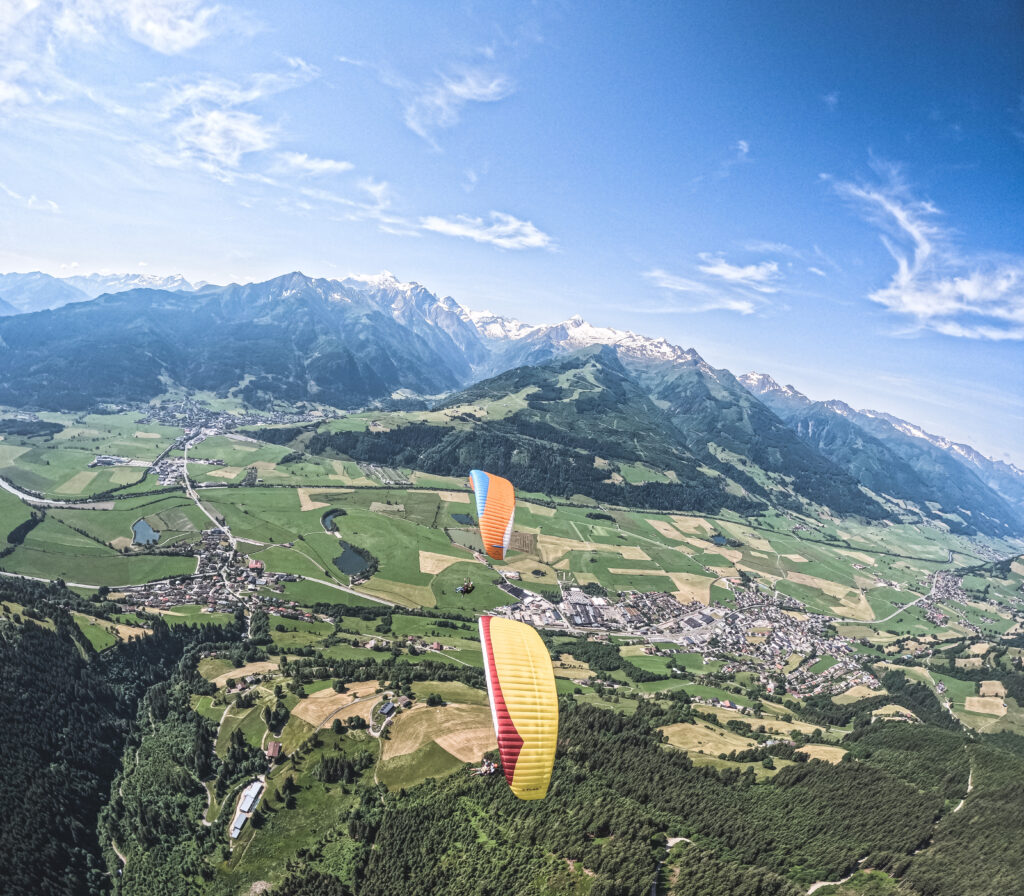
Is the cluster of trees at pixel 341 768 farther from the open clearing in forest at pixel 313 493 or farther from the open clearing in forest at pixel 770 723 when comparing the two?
the open clearing in forest at pixel 313 493

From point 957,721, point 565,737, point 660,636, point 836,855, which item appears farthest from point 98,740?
point 957,721

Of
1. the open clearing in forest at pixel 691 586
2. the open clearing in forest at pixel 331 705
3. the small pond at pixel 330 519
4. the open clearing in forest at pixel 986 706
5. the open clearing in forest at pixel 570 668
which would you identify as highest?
the small pond at pixel 330 519

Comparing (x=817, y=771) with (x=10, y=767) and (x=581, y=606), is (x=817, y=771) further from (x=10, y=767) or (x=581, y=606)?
(x=10, y=767)

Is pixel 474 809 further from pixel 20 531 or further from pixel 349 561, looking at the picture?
pixel 20 531

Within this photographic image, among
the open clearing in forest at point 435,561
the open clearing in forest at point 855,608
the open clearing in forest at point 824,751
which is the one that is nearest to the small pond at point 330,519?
the open clearing in forest at point 435,561

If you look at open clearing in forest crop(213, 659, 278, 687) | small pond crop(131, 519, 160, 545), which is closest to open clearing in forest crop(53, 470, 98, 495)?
small pond crop(131, 519, 160, 545)

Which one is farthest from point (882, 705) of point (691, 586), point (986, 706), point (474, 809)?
point (474, 809)
